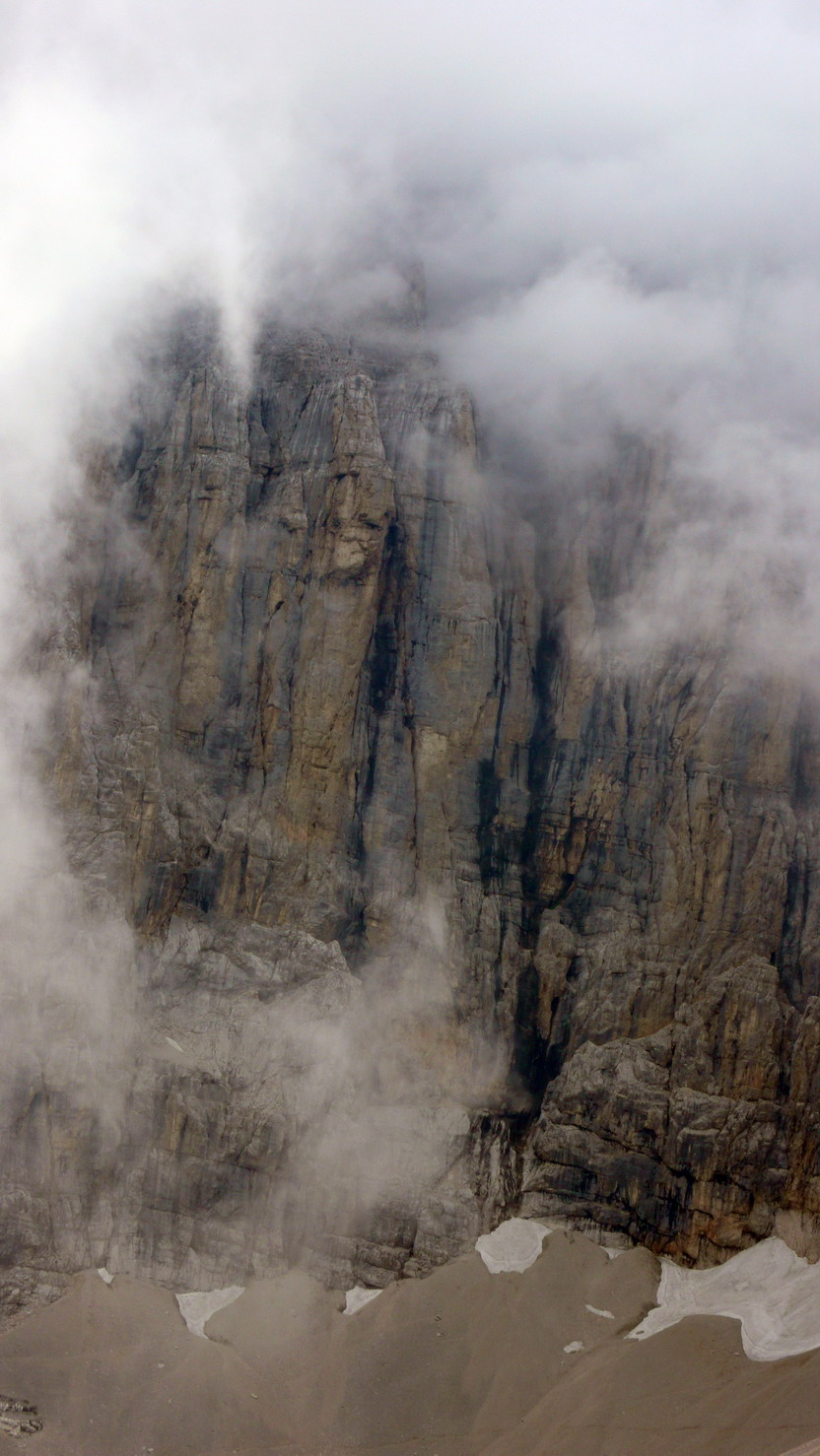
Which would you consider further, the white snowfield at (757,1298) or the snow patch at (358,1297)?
the snow patch at (358,1297)

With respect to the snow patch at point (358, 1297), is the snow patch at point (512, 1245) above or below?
above

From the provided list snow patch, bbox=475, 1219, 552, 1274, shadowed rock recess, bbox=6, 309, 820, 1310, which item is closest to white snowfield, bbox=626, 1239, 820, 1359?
shadowed rock recess, bbox=6, 309, 820, 1310

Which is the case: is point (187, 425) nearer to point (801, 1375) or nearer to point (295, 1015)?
point (295, 1015)

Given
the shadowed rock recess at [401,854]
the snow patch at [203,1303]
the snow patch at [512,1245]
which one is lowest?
the snow patch at [203,1303]

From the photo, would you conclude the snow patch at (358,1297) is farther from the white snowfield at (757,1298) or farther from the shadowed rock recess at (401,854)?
the white snowfield at (757,1298)

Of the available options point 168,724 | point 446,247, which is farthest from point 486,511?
point 168,724

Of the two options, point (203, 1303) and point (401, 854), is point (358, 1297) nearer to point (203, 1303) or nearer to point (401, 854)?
point (203, 1303)

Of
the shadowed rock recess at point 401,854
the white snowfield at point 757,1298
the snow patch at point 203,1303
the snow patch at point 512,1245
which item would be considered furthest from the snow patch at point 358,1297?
the white snowfield at point 757,1298
